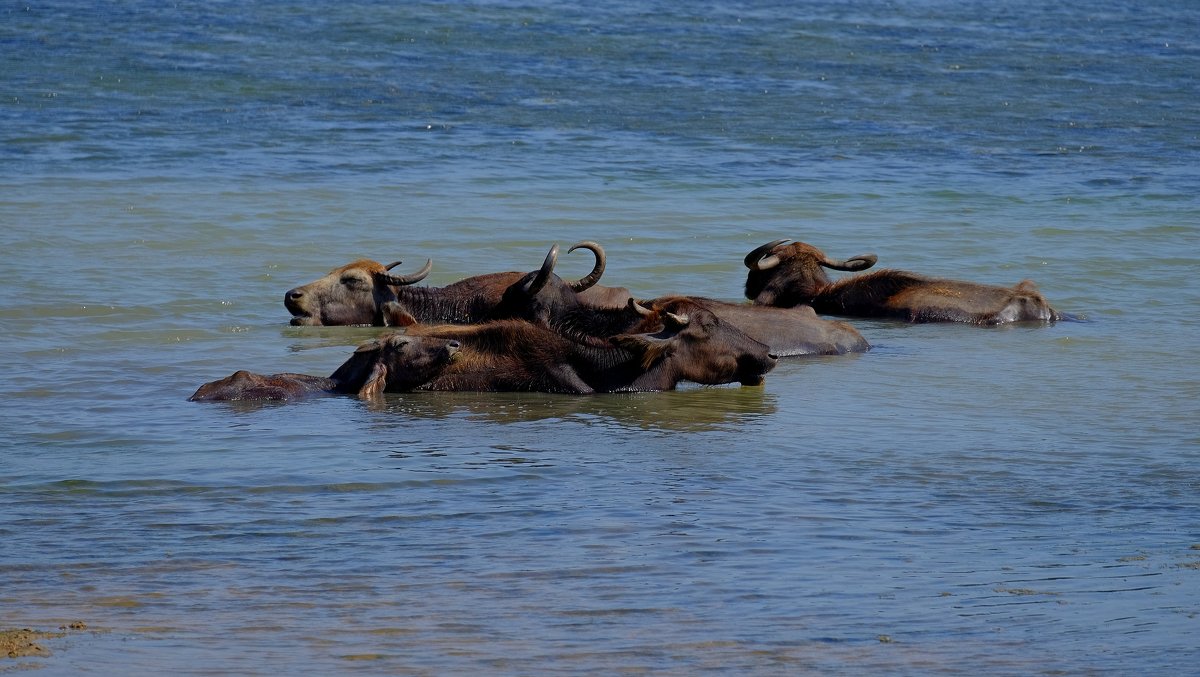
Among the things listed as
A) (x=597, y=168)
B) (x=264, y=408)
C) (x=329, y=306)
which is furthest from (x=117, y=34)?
(x=264, y=408)

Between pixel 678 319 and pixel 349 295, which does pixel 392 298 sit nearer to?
pixel 349 295

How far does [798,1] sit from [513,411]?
3357cm

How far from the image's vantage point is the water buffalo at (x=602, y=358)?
957cm

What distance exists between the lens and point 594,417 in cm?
896

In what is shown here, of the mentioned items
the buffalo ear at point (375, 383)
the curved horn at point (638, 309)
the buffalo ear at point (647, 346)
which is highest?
the curved horn at point (638, 309)

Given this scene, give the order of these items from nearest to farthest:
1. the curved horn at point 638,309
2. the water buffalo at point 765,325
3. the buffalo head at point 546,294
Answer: the curved horn at point 638,309, the water buffalo at point 765,325, the buffalo head at point 546,294

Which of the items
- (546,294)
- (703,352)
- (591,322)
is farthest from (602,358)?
(546,294)

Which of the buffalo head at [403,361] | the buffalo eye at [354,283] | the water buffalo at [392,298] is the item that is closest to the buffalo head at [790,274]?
the water buffalo at [392,298]

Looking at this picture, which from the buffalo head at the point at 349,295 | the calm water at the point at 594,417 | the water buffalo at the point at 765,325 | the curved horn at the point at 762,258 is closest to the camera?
the calm water at the point at 594,417

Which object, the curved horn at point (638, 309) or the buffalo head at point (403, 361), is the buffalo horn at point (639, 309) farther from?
the buffalo head at point (403, 361)

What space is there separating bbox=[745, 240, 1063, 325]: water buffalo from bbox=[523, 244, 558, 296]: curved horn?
88.3 inches

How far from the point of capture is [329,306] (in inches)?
482

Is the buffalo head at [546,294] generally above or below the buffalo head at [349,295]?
above

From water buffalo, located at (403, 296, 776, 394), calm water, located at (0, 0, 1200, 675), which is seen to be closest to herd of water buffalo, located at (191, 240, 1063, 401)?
water buffalo, located at (403, 296, 776, 394)
